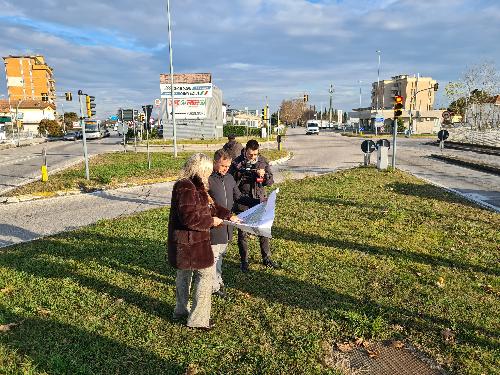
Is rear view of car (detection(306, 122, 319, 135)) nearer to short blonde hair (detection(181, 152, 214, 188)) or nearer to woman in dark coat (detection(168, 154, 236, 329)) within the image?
woman in dark coat (detection(168, 154, 236, 329))

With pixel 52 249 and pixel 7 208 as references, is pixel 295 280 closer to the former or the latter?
pixel 52 249

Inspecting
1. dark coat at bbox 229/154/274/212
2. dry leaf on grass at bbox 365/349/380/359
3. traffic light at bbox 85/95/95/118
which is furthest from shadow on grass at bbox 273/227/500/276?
traffic light at bbox 85/95/95/118

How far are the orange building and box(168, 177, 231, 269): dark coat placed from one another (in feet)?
367

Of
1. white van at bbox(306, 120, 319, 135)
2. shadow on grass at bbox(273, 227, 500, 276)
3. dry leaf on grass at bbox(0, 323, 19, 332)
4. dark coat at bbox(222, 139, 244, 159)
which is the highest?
white van at bbox(306, 120, 319, 135)

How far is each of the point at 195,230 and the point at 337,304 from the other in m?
2.14

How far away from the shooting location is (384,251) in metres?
6.78

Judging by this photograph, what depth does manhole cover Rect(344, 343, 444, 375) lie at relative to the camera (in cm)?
366

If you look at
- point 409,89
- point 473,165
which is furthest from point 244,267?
point 409,89

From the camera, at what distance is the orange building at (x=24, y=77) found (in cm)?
10150

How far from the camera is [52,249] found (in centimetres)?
698

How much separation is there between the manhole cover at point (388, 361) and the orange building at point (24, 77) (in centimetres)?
11317

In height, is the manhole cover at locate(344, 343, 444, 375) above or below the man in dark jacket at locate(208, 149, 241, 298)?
below

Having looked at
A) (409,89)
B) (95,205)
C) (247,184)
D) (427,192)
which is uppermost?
(409,89)

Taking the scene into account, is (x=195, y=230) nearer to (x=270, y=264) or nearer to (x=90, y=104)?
(x=270, y=264)
